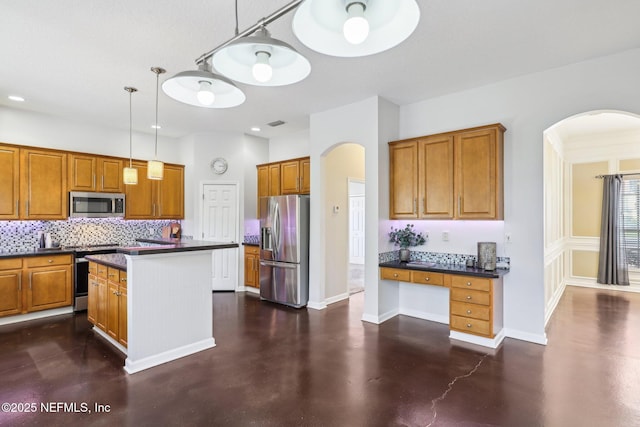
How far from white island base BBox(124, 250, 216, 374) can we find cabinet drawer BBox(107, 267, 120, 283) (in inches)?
15.0

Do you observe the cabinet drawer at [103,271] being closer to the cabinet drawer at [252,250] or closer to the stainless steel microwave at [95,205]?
the stainless steel microwave at [95,205]

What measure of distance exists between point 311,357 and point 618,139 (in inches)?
267

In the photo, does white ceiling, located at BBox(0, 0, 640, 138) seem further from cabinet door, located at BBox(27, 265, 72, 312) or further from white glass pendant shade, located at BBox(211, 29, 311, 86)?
cabinet door, located at BBox(27, 265, 72, 312)

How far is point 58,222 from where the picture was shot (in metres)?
5.15

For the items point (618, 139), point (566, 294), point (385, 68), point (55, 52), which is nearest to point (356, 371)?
point (385, 68)

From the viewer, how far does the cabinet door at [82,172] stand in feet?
16.4

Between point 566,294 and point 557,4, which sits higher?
point 557,4

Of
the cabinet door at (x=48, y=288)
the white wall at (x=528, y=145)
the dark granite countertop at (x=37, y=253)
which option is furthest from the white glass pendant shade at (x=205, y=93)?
the cabinet door at (x=48, y=288)

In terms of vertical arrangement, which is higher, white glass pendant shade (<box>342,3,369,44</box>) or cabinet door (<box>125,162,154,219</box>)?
white glass pendant shade (<box>342,3,369,44</box>)

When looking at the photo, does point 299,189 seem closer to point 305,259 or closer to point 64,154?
point 305,259

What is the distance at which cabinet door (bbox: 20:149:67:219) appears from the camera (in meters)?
4.59

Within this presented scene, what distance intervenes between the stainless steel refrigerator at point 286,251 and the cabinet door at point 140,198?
2.23 meters

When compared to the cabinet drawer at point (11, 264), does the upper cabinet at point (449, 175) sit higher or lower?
higher

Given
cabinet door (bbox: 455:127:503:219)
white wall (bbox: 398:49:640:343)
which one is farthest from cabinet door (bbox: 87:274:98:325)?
white wall (bbox: 398:49:640:343)
